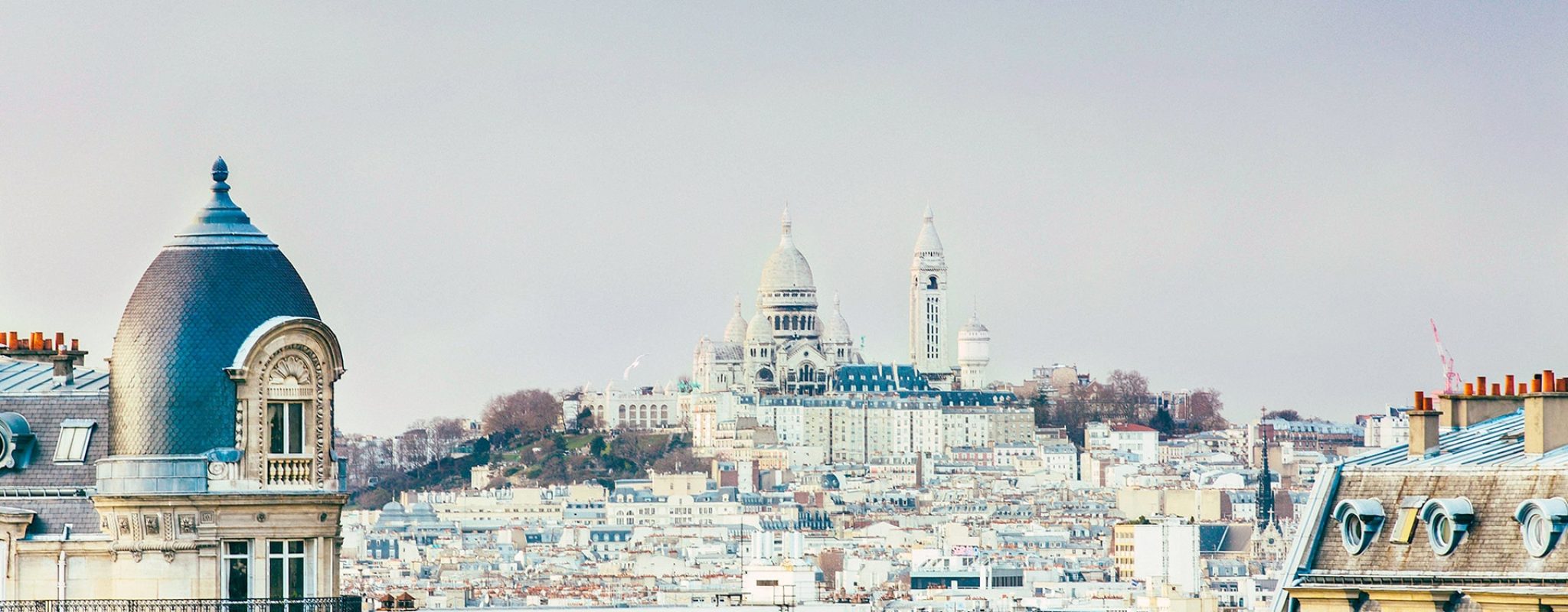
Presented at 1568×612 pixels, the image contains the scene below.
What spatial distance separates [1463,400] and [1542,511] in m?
4.16

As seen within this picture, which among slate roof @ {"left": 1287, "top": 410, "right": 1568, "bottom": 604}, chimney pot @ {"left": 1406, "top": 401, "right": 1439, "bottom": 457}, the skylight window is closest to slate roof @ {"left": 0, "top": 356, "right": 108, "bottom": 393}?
the skylight window

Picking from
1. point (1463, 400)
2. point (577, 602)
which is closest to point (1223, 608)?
point (577, 602)

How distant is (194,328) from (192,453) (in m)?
0.81

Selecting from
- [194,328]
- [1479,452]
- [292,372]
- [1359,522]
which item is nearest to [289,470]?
[292,372]

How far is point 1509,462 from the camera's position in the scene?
2350 centimetres

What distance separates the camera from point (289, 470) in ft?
80.1

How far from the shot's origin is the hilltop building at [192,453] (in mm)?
23891

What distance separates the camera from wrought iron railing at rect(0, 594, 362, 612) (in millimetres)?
23609

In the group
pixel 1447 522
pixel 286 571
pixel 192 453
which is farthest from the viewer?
pixel 192 453

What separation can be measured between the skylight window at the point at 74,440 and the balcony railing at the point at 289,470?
41.2 inches

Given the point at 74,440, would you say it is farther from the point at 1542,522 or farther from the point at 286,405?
the point at 1542,522

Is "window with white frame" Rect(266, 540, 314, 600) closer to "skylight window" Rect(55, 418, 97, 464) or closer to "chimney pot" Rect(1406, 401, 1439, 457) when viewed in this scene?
"skylight window" Rect(55, 418, 97, 464)

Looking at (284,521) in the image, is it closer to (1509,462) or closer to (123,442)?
(123,442)

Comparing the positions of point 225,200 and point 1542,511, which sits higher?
point 225,200
